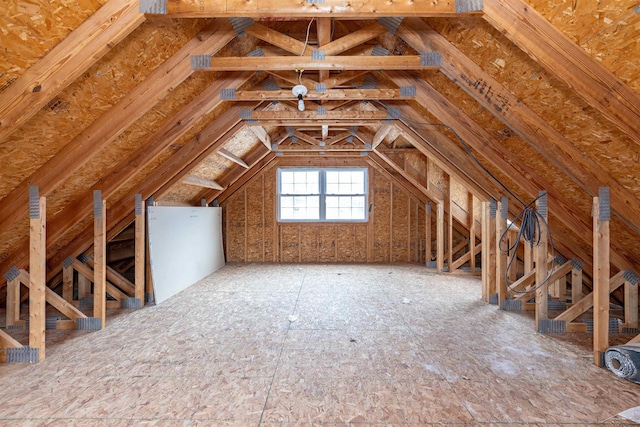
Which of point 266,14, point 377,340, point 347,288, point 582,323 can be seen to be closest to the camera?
point 266,14

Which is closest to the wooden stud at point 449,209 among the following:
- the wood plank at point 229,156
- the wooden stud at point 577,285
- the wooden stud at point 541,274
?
the wooden stud at point 577,285

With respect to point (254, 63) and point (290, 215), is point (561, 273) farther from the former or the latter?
point (290, 215)

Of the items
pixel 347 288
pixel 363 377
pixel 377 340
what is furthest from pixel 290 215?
pixel 363 377

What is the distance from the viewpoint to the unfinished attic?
6.27 feet

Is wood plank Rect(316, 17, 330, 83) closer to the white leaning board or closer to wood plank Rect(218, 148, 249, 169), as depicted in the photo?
wood plank Rect(218, 148, 249, 169)

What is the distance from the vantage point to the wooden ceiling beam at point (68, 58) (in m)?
1.84

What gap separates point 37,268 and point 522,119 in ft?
13.7

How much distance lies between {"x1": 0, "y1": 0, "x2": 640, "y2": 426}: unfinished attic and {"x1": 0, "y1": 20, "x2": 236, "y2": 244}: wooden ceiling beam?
0.02 m

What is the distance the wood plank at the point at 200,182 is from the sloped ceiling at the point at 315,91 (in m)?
0.90

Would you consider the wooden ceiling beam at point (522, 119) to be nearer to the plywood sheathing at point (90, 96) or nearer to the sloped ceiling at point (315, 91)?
the sloped ceiling at point (315, 91)

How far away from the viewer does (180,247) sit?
5.50 meters

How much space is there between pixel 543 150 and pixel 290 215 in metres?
6.36

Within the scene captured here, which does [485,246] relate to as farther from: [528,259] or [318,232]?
[318,232]

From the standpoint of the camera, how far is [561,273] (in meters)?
3.95
